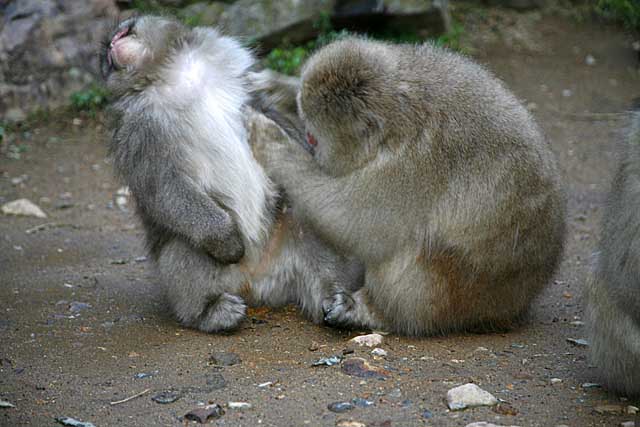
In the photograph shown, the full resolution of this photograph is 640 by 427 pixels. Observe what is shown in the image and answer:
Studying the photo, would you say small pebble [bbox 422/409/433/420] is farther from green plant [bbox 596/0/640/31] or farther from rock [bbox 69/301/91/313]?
green plant [bbox 596/0/640/31]

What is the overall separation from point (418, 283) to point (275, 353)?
30.3 inches

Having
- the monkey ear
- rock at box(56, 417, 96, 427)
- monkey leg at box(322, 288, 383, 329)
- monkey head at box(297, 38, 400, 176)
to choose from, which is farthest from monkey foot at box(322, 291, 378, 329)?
rock at box(56, 417, 96, 427)

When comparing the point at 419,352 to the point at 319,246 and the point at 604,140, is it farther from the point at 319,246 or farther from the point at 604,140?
the point at 604,140

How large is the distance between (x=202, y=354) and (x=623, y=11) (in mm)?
6398

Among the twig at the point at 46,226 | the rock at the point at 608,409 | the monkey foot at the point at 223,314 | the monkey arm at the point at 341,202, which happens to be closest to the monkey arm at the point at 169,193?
the monkey foot at the point at 223,314

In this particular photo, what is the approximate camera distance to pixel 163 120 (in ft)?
14.6

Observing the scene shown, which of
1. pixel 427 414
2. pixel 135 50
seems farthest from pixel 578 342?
pixel 135 50

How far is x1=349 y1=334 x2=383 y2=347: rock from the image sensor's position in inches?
171

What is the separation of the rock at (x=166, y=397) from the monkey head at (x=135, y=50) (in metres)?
1.57

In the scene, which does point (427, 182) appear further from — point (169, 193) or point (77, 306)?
point (77, 306)

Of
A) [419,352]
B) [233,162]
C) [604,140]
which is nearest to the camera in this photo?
[419,352]

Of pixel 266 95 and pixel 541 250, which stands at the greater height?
pixel 266 95

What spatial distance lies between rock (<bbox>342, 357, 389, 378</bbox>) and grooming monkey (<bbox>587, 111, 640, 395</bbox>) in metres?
0.92

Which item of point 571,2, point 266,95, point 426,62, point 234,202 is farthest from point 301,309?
point 571,2
